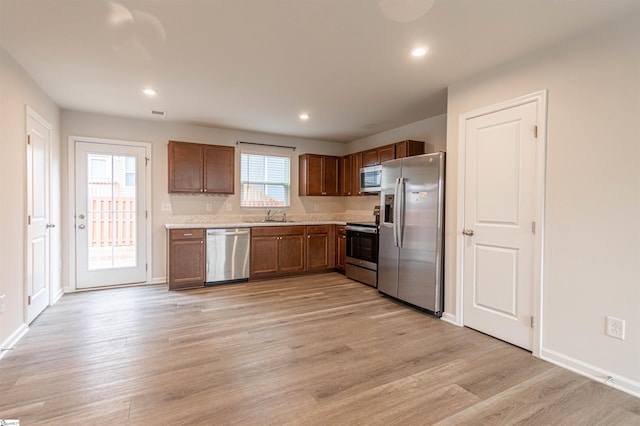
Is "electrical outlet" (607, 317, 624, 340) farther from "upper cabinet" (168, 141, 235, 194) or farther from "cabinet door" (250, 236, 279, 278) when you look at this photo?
"upper cabinet" (168, 141, 235, 194)

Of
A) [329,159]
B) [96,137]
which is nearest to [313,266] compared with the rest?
[329,159]

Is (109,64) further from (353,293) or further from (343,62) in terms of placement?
(353,293)

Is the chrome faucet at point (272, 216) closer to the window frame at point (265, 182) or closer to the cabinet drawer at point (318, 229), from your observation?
the window frame at point (265, 182)

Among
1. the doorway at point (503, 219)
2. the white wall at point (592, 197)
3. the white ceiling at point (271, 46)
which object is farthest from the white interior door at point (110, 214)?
the white wall at point (592, 197)

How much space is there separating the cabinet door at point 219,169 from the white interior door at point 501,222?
3.56 metres

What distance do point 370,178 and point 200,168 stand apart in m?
2.71

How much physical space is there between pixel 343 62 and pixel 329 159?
→ 3.27m

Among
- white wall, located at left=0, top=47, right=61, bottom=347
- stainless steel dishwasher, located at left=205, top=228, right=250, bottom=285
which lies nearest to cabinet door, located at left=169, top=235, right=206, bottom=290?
stainless steel dishwasher, located at left=205, top=228, right=250, bottom=285

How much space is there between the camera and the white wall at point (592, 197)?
6.88 feet

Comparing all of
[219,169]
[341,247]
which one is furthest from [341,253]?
[219,169]

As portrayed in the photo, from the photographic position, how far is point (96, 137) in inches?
177

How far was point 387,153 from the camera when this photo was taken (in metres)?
4.95

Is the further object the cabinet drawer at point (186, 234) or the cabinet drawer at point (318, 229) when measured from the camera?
the cabinet drawer at point (318, 229)

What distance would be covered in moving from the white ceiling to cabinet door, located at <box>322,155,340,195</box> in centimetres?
209
